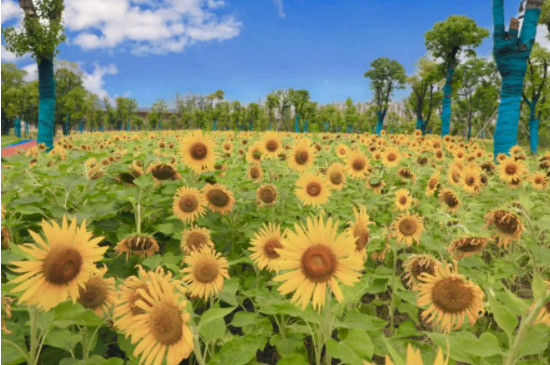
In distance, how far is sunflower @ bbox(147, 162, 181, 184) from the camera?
2953mm

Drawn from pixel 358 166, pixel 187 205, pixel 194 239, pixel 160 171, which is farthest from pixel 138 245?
pixel 358 166

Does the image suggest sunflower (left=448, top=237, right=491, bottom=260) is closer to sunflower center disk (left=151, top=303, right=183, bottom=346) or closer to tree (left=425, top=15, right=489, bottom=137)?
sunflower center disk (left=151, top=303, right=183, bottom=346)

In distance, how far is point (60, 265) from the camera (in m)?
1.17

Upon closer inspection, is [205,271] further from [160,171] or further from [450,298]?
[160,171]

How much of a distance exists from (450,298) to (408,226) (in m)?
1.01

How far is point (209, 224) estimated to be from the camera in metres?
2.71

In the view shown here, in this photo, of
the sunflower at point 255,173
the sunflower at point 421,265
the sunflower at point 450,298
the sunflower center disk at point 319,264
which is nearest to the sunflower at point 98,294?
the sunflower center disk at point 319,264

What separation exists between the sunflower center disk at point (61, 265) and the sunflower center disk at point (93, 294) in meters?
0.17

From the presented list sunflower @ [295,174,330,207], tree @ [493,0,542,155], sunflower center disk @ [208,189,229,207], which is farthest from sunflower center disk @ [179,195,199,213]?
tree @ [493,0,542,155]

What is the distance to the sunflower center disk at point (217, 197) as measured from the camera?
2.72 meters

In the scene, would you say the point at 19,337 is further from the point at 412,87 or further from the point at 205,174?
the point at 412,87

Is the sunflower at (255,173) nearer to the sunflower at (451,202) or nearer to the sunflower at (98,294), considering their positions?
the sunflower at (451,202)

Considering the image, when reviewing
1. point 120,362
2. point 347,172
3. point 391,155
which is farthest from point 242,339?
point 391,155

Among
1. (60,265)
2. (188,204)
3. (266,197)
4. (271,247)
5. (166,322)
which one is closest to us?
(166,322)
